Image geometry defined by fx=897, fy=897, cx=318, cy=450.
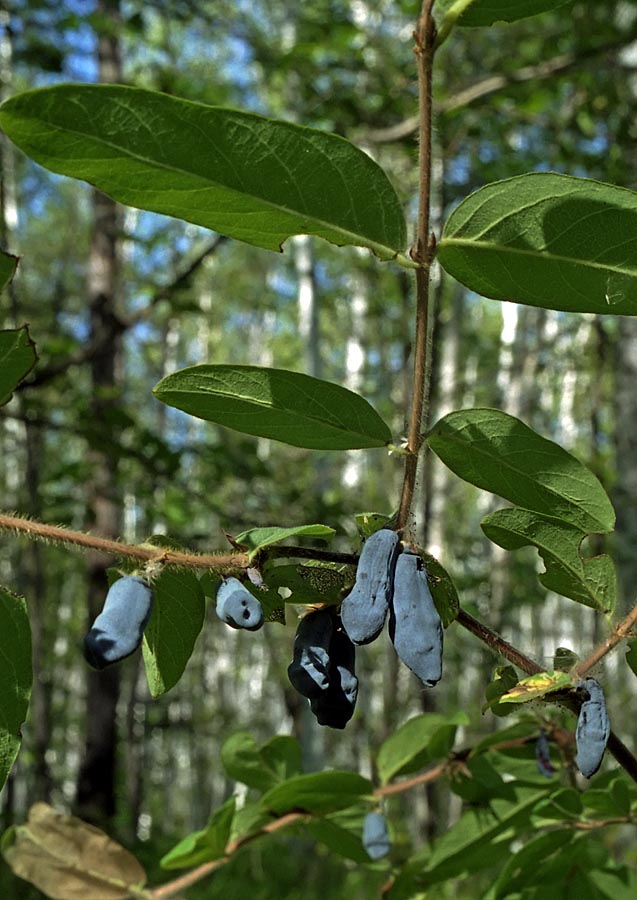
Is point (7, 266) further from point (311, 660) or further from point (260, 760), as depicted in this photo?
point (260, 760)

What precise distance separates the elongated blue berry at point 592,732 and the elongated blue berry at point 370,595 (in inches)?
7.5

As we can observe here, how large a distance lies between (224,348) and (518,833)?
20080 mm

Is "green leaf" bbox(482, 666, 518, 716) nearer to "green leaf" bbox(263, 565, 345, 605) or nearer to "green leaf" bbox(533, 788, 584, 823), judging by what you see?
"green leaf" bbox(263, 565, 345, 605)

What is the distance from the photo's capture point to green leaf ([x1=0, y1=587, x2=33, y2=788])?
0.72m

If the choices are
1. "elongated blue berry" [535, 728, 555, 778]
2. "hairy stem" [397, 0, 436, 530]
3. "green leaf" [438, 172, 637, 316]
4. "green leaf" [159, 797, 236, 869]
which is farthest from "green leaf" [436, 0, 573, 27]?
"green leaf" [159, 797, 236, 869]

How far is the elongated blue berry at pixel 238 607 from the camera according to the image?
696 millimetres

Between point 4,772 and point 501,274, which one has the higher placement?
point 501,274

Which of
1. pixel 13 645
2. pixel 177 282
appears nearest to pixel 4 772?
pixel 13 645

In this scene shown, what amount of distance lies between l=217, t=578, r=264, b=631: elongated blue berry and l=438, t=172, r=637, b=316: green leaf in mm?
302

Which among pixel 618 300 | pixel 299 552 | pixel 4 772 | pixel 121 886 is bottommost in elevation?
pixel 121 886

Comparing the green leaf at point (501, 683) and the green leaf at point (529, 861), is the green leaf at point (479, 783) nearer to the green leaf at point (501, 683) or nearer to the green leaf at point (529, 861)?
the green leaf at point (529, 861)

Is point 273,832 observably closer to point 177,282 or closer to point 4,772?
point 4,772

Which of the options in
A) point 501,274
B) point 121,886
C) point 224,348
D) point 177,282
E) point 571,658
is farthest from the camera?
point 224,348

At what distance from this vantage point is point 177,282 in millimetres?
3199
